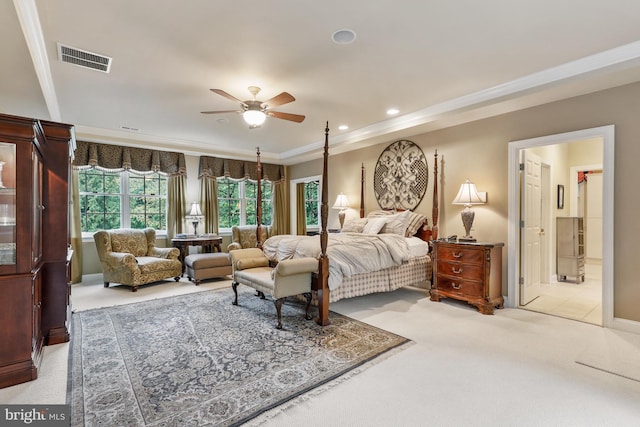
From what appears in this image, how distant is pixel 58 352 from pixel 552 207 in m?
7.19

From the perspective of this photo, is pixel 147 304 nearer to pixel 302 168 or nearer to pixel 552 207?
pixel 302 168

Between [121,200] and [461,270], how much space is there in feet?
20.8

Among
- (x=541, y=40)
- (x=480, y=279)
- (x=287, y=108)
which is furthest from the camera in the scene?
(x=287, y=108)

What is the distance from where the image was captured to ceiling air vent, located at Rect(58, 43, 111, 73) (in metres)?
2.85

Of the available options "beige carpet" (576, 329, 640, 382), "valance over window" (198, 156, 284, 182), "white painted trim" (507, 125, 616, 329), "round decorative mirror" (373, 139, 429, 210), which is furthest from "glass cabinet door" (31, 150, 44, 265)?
"white painted trim" (507, 125, 616, 329)

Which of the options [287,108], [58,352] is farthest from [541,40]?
[58,352]

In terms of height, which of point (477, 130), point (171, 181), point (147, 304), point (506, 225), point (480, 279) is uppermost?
point (477, 130)

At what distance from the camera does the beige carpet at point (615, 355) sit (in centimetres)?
244

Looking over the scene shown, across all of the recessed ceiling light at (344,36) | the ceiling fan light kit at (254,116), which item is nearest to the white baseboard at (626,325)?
the recessed ceiling light at (344,36)

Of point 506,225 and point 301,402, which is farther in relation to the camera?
point 506,225

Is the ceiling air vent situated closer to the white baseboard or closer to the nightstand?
the nightstand

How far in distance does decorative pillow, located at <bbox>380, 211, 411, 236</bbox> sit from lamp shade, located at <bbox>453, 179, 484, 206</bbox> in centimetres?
88

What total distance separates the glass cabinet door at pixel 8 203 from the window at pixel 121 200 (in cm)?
414

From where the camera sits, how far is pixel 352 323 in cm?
346
